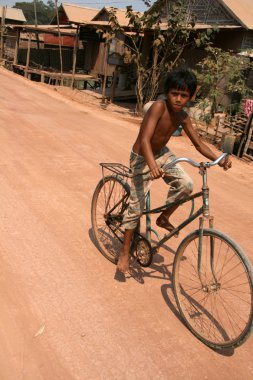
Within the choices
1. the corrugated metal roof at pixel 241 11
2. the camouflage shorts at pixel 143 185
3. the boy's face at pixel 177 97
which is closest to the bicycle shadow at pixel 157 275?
the camouflage shorts at pixel 143 185

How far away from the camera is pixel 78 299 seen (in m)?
3.09

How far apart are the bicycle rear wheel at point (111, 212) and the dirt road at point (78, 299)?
5.4 inches

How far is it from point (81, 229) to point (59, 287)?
118 centimetres

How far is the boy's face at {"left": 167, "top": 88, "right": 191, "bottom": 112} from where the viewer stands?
289 centimetres

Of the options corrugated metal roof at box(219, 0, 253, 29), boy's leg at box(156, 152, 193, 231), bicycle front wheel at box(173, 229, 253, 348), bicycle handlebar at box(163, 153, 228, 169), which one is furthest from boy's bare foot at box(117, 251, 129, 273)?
corrugated metal roof at box(219, 0, 253, 29)

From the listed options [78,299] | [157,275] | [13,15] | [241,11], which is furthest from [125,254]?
[13,15]

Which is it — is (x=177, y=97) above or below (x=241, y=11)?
below

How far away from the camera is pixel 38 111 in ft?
37.4

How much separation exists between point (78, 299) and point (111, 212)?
3.28 feet

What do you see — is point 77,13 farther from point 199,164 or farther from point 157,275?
point 199,164

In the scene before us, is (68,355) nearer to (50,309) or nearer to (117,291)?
(50,309)

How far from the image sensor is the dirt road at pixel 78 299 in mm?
2516

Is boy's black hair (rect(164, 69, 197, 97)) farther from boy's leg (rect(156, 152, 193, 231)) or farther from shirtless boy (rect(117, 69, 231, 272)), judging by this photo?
boy's leg (rect(156, 152, 193, 231))

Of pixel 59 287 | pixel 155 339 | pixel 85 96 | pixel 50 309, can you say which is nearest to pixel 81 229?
pixel 59 287
